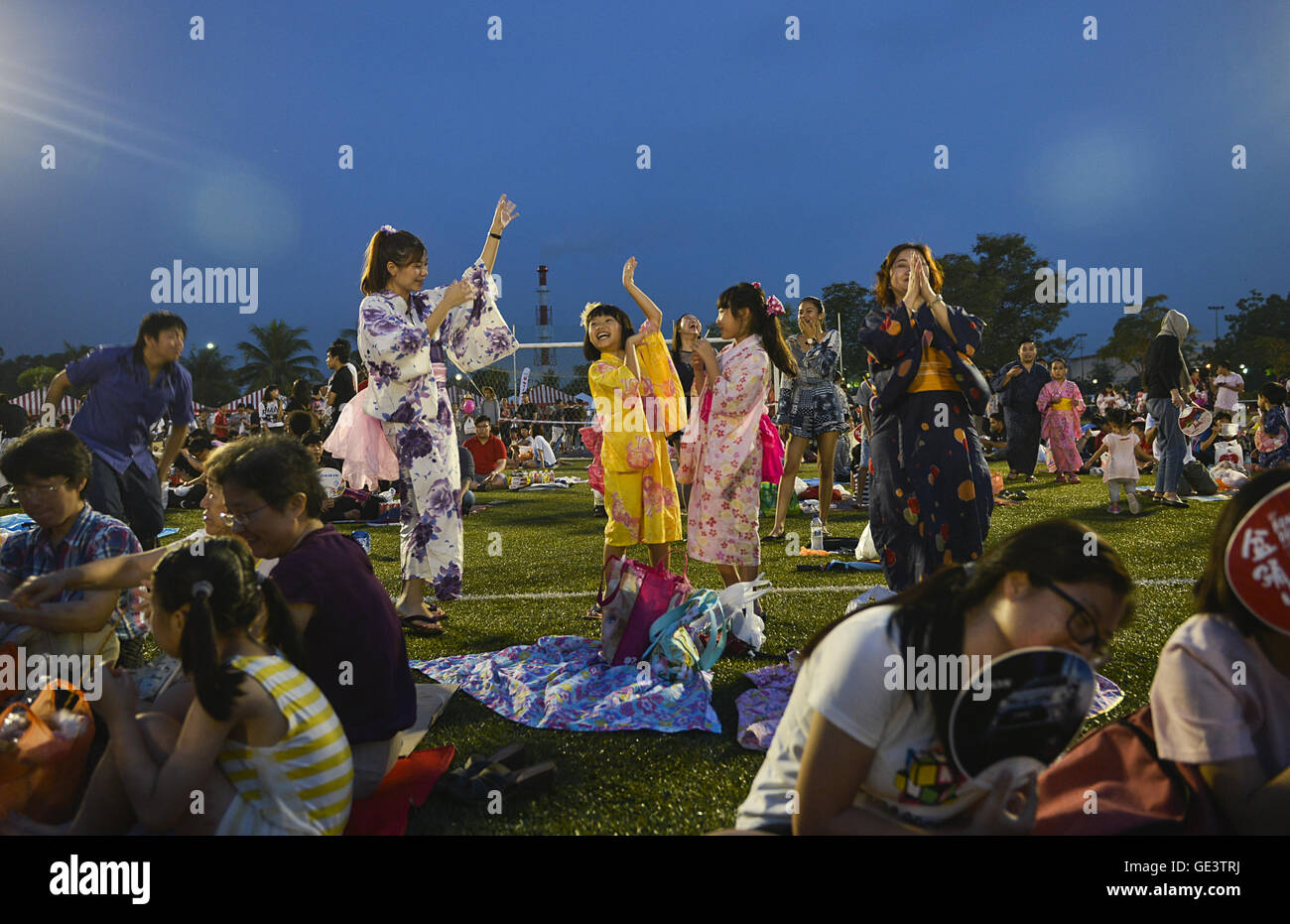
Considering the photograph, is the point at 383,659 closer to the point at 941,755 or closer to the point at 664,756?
the point at 664,756

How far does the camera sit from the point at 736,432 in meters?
4.58

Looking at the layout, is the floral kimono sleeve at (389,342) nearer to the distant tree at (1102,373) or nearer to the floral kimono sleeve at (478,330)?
the floral kimono sleeve at (478,330)

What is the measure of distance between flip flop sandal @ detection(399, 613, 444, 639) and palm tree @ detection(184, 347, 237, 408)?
5981 centimetres

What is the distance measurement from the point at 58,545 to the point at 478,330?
2859mm

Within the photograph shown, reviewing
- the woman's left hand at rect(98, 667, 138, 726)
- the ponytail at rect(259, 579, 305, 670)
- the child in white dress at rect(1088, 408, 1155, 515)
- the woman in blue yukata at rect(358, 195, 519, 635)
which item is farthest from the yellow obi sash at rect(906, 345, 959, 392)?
the child in white dress at rect(1088, 408, 1155, 515)

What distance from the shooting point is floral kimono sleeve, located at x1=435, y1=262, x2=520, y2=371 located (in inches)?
200

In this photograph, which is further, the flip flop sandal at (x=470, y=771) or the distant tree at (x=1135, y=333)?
the distant tree at (x=1135, y=333)

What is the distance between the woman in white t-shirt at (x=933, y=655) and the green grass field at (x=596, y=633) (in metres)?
0.98

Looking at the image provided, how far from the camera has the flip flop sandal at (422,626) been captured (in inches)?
186

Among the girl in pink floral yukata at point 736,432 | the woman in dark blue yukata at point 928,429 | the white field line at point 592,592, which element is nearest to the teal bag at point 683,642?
the girl in pink floral yukata at point 736,432
